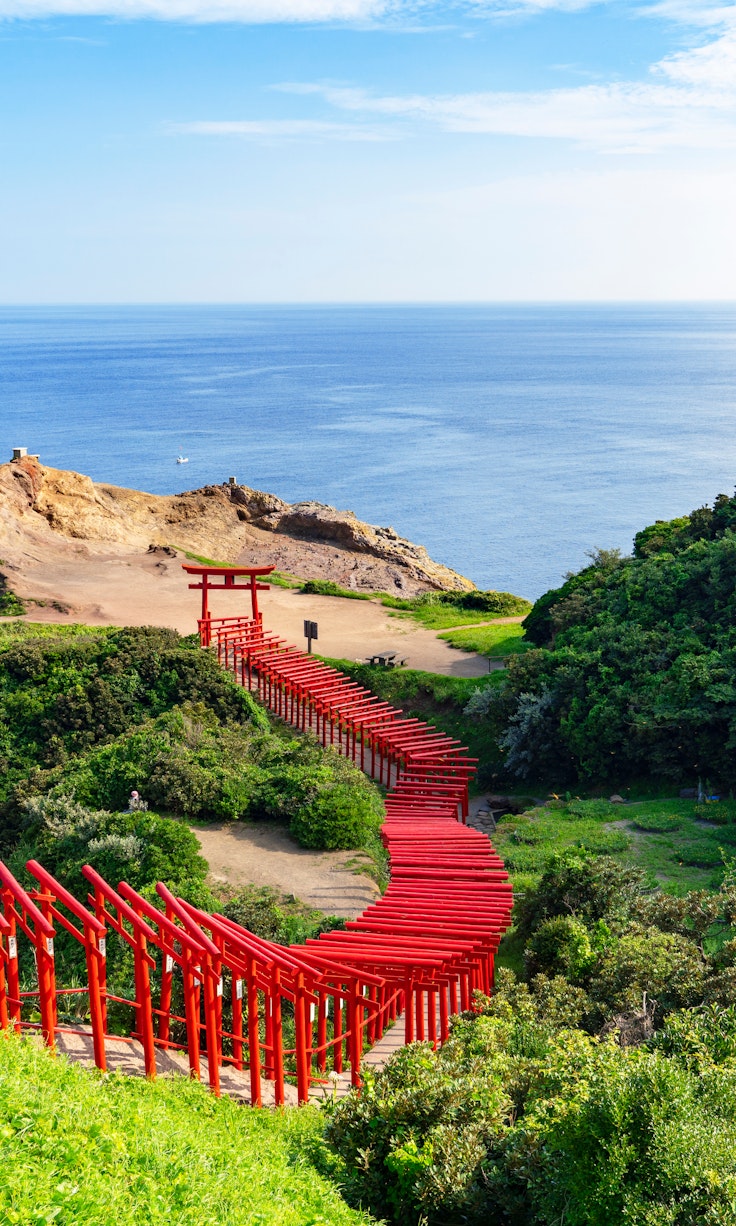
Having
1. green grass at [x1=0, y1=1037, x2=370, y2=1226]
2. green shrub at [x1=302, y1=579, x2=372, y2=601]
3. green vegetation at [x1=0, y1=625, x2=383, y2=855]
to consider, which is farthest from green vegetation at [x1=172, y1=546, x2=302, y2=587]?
green grass at [x1=0, y1=1037, x2=370, y2=1226]

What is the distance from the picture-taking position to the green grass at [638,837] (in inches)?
645

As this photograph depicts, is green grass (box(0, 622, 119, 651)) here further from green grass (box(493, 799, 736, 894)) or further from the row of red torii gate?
green grass (box(493, 799, 736, 894))

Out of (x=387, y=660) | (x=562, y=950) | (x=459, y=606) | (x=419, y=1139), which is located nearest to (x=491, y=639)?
(x=387, y=660)

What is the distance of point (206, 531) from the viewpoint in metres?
45.2

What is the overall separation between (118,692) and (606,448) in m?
91.3

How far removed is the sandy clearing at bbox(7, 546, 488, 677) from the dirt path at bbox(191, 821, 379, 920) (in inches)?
408

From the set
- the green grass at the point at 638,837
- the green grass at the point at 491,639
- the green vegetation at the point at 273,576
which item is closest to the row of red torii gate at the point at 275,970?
the green grass at the point at 638,837

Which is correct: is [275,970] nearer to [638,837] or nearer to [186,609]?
[638,837]

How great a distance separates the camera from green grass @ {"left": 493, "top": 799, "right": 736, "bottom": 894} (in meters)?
16.4

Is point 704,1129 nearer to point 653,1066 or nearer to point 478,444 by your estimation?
point 653,1066

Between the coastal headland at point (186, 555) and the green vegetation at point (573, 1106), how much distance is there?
1586 centimetres

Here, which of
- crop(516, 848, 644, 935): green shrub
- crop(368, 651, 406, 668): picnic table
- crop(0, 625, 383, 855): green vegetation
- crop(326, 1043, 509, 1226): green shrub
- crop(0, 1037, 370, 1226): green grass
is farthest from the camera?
crop(368, 651, 406, 668): picnic table

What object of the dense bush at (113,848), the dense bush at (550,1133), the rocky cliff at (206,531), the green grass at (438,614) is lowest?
the dense bush at (113,848)

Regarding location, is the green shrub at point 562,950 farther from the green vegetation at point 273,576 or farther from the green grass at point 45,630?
the green vegetation at point 273,576
